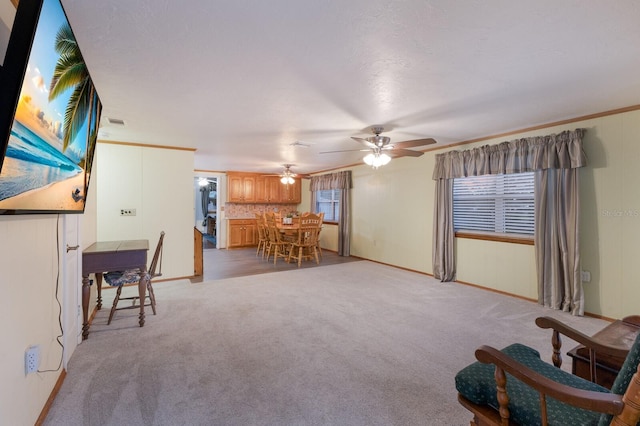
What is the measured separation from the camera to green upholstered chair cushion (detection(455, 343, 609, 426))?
106 centimetres

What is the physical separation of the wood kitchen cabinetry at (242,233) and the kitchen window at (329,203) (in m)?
1.97

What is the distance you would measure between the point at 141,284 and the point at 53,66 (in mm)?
2237

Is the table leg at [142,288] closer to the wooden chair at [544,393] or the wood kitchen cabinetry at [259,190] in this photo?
the wooden chair at [544,393]

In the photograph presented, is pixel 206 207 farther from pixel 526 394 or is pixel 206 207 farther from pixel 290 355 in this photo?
pixel 526 394

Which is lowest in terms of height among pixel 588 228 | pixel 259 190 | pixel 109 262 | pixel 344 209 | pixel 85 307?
pixel 85 307

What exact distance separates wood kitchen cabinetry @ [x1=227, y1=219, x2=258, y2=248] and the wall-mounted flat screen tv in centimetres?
620

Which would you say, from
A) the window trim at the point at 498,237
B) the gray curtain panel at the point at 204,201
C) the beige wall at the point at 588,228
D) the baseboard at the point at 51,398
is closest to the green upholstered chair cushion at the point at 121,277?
the baseboard at the point at 51,398

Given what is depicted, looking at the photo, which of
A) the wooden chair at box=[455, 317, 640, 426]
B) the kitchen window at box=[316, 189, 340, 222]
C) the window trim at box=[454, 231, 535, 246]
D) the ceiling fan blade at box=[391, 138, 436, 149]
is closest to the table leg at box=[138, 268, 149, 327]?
the wooden chair at box=[455, 317, 640, 426]

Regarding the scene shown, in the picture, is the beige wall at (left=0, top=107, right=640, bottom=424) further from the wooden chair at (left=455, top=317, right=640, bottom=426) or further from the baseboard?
the wooden chair at (left=455, top=317, right=640, bottom=426)

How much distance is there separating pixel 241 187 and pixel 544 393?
7.70m

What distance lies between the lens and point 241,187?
7941mm

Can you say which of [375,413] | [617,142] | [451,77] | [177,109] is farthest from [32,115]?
[617,142]

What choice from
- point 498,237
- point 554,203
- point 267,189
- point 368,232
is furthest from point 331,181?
point 554,203

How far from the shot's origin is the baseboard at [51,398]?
153 centimetres
